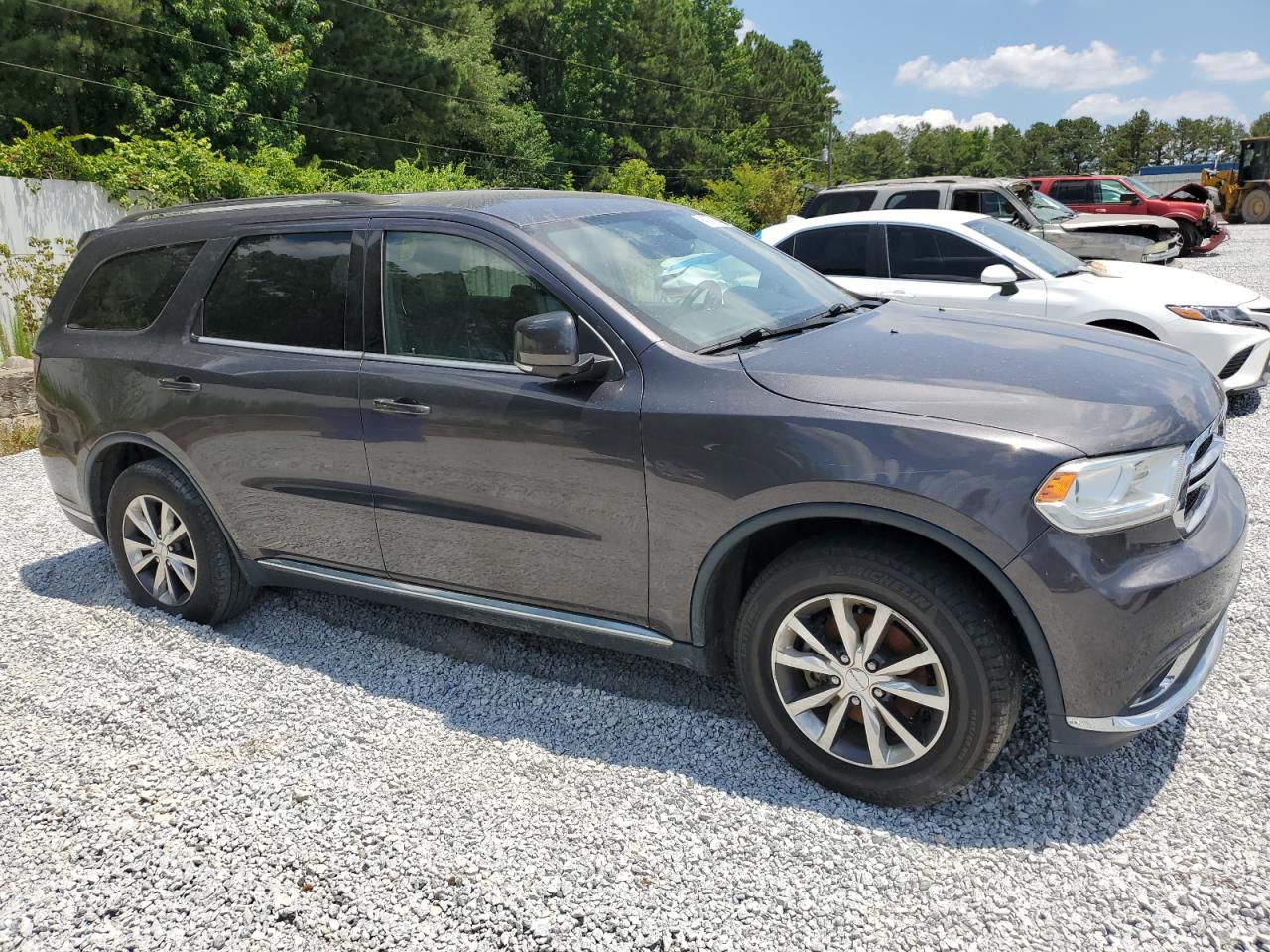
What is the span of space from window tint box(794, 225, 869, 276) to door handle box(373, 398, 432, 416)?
523 cm

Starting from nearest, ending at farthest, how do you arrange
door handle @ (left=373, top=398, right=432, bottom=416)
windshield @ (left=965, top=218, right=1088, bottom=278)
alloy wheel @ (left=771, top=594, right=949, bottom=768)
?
alloy wheel @ (left=771, top=594, right=949, bottom=768) < door handle @ (left=373, top=398, right=432, bottom=416) < windshield @ (left=965, top=218, right=1088, bottom=278)

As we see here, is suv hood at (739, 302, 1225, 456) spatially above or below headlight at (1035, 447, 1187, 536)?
above

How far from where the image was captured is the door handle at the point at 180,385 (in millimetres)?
3850

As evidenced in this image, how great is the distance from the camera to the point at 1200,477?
2654mm

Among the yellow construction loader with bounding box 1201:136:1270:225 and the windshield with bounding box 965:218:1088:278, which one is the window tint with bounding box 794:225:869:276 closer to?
the windshield with bounding box 965:218:1088:278

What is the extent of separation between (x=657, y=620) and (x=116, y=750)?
2015 mm

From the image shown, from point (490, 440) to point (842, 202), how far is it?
996cm

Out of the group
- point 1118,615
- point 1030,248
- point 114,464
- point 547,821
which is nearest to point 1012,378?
point 1118,615

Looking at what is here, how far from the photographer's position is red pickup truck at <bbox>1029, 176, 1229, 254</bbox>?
62.5 ft

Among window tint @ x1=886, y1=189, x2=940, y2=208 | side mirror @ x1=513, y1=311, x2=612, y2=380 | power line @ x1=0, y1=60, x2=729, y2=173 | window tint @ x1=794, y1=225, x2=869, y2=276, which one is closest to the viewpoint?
side mirror @ x1=513, y1=311, x2=612, y2=380

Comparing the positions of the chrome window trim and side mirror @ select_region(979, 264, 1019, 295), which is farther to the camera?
side mirror @ select_region(979, 264, 1019, 295)

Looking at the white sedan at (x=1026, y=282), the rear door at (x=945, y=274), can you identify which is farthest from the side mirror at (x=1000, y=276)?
the rear door at (x=945, y=274)

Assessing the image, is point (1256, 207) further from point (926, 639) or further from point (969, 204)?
point (926, 639)

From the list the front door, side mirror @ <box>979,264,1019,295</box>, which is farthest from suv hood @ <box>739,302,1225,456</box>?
side mirror @ <box>979,264,1019,295</box>
